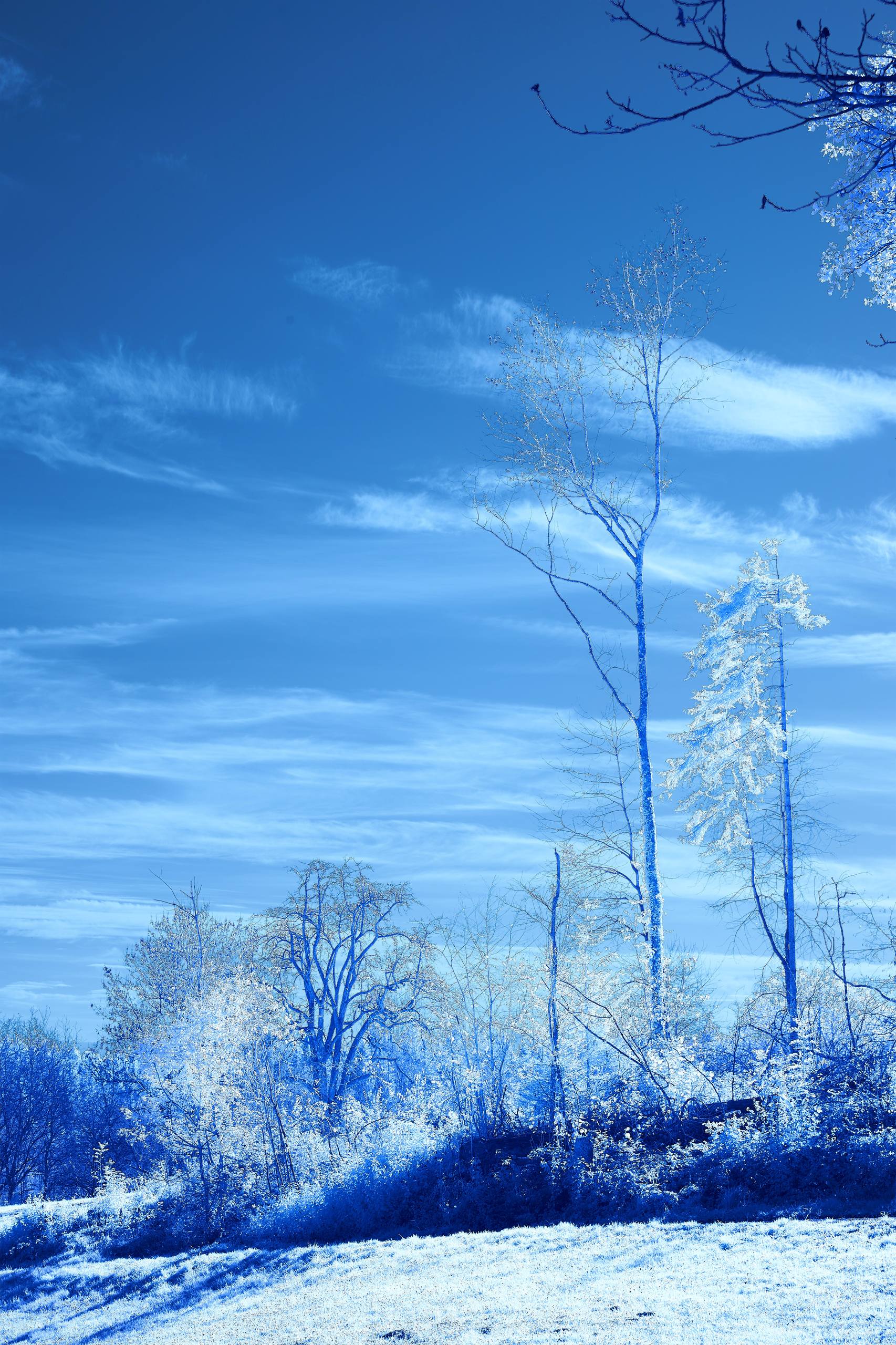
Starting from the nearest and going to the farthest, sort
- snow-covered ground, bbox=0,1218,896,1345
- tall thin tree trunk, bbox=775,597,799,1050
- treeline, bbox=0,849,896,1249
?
snow-covered ground, bbox=0,1218,896,1345, treeline, bbox=0,849,896,1249, tall thin tree trunk, bbox=775,597,799,1050

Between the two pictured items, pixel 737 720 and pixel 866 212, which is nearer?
pixel 866 212

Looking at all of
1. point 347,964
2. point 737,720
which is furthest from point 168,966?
point 737,720

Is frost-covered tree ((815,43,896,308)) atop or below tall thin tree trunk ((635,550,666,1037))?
atop

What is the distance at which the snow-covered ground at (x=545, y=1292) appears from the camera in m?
6.64

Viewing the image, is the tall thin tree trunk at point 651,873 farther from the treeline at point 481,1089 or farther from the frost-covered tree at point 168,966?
the frost-covered tree at point 168,966

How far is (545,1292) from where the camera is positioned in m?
8.41

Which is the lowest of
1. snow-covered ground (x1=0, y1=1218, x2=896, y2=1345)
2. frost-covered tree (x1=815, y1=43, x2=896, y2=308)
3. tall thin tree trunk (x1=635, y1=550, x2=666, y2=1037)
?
snow-covered ground (x1=0, y1=1218, x2=896, y2=1345)

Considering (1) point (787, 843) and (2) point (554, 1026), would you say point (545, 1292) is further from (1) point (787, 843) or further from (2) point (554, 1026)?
(1) point (787, 843)

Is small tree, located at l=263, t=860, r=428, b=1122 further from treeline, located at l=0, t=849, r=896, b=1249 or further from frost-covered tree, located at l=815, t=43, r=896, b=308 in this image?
frost-covered tree, located at l=815, t=43, r=896, b=308

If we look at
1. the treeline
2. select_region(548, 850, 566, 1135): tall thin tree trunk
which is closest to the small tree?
the treeline

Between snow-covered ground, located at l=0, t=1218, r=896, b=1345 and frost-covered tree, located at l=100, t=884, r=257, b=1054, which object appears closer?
snow-covered ground, located at l=0, t=1218, r=896, b=1345

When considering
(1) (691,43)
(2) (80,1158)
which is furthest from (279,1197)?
(2) (80,1158)

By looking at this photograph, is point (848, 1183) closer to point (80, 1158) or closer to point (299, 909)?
point (299, 909)

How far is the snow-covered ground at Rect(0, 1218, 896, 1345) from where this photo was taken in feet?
21.8
